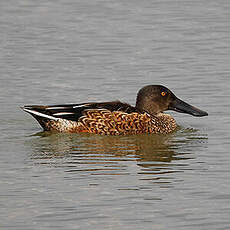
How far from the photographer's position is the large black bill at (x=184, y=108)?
47.9ft

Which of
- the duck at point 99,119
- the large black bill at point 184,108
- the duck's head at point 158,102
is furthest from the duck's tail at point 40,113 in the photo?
the large black bill at point 184,108

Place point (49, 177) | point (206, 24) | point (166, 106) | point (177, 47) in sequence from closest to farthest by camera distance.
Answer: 1. point (49, 177)
2. point (166, 106)
3. point (177, 47)
4. point (206, 24)

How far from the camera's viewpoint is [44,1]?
85.3 ft

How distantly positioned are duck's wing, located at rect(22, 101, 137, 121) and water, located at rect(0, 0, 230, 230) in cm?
31

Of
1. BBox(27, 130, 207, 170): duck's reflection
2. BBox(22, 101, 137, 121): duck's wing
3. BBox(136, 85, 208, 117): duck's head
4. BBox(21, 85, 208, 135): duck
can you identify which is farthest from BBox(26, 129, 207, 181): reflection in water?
BBox(136, 85, 208, 117): duck's head

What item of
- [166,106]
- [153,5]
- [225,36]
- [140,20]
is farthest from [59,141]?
[153,5]

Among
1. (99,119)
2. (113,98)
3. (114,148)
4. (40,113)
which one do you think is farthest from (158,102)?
(114,148)

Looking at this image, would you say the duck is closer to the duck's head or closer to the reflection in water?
the reflection in water

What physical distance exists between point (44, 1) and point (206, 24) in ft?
18.3

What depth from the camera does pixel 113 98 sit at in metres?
16.3

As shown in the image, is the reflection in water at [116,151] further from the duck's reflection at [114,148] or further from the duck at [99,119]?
the duck at [99,119]

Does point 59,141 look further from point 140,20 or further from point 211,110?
point 140,20

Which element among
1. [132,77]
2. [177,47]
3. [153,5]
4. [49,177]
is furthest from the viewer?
[153,5]

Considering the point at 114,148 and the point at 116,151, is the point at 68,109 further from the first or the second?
the point at 116,151
